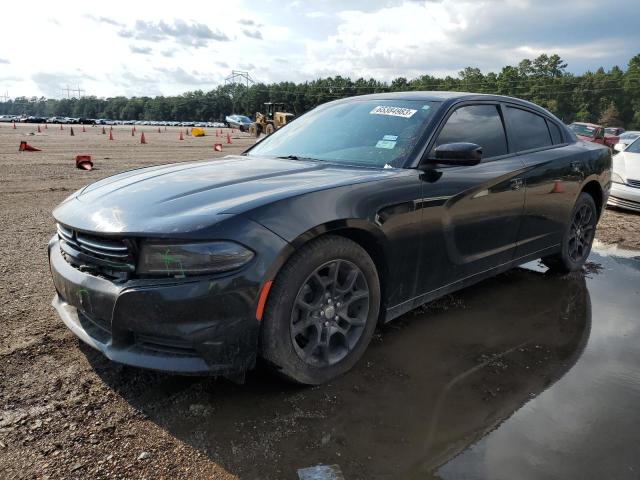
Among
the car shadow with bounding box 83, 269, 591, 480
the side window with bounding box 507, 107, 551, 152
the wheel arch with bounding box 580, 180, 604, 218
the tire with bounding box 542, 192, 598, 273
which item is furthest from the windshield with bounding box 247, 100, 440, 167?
the wheel arch with bounding box 580, 180, 604, 218

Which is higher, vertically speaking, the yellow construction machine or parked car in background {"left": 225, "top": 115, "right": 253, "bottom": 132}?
the yellow construction machine

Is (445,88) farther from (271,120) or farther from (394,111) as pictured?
(394,111)

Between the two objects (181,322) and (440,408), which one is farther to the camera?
(440,408)

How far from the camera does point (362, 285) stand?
2.80m

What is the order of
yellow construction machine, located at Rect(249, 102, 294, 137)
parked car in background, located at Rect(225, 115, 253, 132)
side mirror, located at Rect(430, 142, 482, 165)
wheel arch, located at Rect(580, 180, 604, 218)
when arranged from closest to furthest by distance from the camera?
side mirror, located at Rect(430, 142, 482, 165), wheel arch, located at Rect(580, 180, 604, 218), yellow construction machine, located at Rect(249, 102, 294, 137), parked car in background, located at Rect(225, 115, 253, 132)

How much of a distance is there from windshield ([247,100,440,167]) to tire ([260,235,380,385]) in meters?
0.80

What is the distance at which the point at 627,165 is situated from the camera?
8.39 meters

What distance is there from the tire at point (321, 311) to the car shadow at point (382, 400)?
156 mm

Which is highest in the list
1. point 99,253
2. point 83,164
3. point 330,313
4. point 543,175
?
point 543,175

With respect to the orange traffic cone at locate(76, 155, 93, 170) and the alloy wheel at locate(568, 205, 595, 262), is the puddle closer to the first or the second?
the alloy wheel at locate(568, 205, 595, 262)

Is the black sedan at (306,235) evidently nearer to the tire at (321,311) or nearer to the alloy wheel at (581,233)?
the tire at (321,311)

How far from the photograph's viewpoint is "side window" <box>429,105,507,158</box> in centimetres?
343

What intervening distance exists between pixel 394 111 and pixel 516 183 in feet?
3.58

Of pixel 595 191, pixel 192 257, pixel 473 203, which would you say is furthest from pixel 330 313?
pixel 595 191
